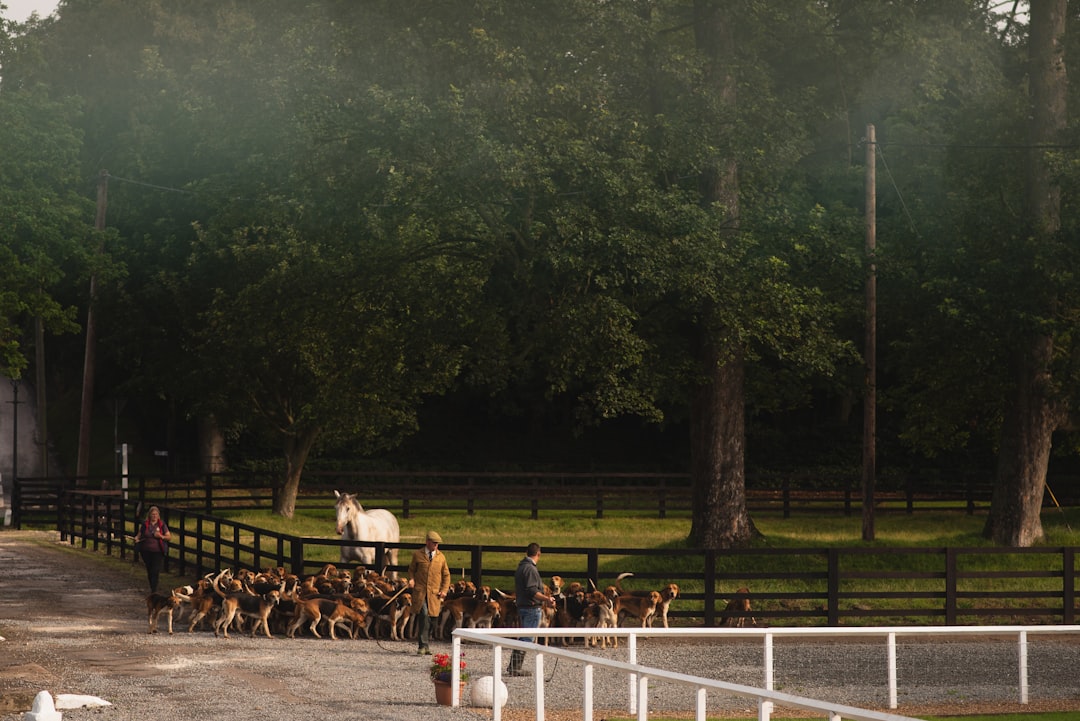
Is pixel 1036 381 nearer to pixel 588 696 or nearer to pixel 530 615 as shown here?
pixel 530 615

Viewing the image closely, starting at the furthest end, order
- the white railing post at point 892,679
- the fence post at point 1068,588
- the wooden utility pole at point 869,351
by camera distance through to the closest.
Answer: the wooden utility pole at point 869,351 < the fence post at point 1068,588 < the white railing post at point 892,679

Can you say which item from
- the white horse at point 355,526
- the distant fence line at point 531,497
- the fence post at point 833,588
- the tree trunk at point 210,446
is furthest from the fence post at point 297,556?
the tree trunk at point 210,446

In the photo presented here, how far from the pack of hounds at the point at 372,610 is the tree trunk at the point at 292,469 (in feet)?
73.8

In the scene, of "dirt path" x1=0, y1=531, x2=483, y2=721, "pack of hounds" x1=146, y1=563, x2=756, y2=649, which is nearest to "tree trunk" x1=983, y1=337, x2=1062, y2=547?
"pack of hounds" x1=146, y1=563, x2=756, y2=649

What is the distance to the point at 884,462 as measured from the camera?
5450 centimetres

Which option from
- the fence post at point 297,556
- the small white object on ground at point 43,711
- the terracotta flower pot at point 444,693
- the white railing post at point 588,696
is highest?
the fence post at point 297,556

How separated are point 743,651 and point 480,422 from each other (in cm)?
4498

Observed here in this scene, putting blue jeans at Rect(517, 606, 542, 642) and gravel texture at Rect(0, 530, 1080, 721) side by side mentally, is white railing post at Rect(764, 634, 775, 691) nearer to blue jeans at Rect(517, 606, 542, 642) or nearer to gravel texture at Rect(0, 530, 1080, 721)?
gravel texture at Rect(0, 530, 1080, 721)

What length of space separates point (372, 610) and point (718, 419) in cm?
1069

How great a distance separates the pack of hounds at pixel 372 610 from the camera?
19641 millimetres

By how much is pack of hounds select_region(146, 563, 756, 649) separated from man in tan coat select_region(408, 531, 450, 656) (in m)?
0.48

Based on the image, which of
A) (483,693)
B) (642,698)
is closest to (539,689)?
(483,693)

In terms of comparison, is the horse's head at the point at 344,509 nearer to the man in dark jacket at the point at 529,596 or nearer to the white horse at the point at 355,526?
the white horse at the point at 355,526

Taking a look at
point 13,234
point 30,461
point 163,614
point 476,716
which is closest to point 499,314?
point 163,614
